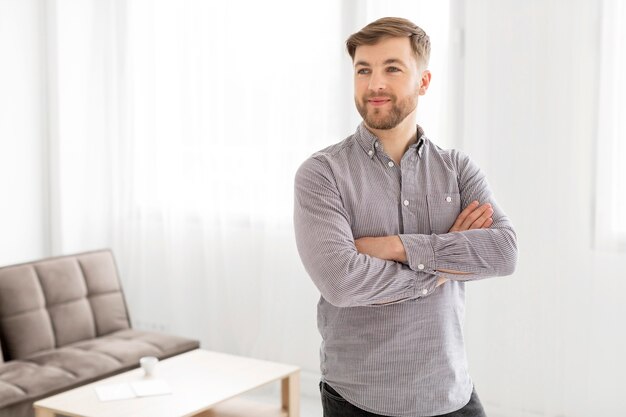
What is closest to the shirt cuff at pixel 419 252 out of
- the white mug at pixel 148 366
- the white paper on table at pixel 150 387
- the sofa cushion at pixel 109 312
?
the white paper on table at pixel 150 387

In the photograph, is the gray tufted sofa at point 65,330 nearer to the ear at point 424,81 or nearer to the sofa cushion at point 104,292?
the sofa cushion at point 104,292

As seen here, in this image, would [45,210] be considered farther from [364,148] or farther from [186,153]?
[364,148]

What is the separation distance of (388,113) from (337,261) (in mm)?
360

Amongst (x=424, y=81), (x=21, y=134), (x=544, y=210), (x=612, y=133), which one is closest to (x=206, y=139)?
(x=21, y=134)

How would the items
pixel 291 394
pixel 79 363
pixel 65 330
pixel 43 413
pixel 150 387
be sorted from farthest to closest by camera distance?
1. pixel 65 330
2. pixel 79 363
3. pixel 291 394
4. pixel 150 387
5. pixel 43 413

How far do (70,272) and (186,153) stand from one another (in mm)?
987

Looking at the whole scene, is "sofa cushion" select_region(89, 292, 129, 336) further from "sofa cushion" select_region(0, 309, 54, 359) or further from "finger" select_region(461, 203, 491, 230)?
"finger" select_region(461, 203, 491, 230)

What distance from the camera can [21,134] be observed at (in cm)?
503

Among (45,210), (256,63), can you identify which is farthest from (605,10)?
(45,210)

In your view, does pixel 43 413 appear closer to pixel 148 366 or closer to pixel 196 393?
pixel 148 366

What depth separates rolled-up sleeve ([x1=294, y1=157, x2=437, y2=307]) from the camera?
6.28ft

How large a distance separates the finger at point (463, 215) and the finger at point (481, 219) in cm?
3

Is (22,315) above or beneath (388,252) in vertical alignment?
beneath

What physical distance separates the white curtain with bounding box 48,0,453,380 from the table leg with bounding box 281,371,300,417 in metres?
0.86
